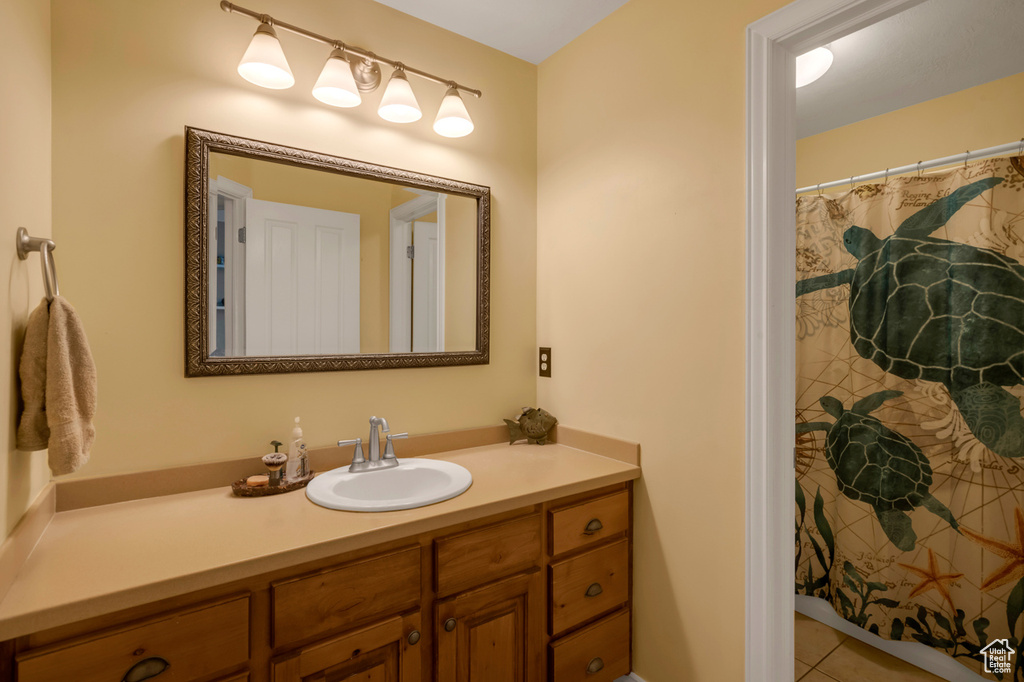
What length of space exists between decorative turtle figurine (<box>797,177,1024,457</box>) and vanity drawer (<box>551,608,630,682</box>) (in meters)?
1.44

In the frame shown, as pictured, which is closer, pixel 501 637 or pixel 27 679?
pixel 27 679

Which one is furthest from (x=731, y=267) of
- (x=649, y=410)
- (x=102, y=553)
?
(x=102, y=553)

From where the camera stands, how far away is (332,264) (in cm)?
162

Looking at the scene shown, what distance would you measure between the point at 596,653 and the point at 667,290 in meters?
1.22

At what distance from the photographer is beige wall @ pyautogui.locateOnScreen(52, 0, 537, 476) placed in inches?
50.0

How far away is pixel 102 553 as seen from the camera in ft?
3.32

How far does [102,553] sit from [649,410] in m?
1.49

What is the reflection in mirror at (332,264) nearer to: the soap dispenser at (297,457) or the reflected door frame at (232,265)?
the reflected door frame at (232,265)

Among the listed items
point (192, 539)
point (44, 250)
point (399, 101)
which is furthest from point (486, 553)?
point (399, 101)

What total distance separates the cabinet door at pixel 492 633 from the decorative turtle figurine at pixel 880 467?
1483 mm

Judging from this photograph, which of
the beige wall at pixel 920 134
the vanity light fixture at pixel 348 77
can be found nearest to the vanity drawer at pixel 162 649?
the vanity light fixture at pixel 348 77

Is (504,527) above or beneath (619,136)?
beneath

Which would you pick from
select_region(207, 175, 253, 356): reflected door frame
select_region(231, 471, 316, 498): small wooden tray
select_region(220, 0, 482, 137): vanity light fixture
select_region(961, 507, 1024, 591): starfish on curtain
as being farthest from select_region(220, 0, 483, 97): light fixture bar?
select_region(961, 507, 1024, 591): starfish on curtain

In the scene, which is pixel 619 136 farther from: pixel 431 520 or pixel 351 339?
pixel 431 520
